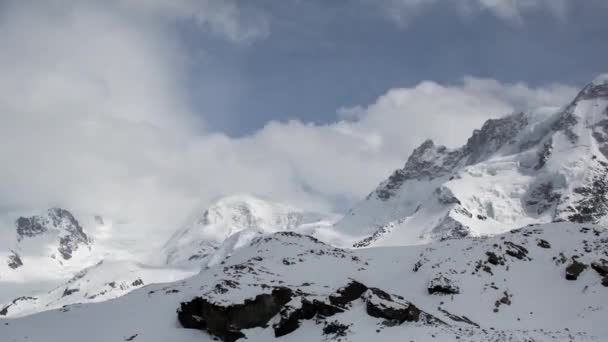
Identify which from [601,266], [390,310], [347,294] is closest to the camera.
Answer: [390,310]

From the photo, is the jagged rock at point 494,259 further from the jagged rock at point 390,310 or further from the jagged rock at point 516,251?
the jagged rock at point 390,310

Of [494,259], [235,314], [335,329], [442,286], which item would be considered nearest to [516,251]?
[494,259]

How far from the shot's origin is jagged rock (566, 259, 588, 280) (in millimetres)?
54594

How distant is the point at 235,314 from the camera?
43656mm

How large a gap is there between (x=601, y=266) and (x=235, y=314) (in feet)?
108

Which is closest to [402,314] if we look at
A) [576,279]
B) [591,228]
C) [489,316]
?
[489,316]

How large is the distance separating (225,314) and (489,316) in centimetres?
2102

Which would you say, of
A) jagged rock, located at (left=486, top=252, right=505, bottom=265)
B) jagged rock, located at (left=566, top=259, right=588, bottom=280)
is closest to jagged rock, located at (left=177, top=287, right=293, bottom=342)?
jagged rock, located at (left=486, top=252, right=505, bottom=265)

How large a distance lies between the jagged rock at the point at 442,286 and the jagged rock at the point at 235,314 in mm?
15241

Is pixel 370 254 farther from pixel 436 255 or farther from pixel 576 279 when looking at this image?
pixel 576 279

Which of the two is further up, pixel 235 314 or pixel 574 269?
pixel 574 269

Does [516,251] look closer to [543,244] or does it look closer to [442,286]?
[543,244]

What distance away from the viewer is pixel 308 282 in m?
51.8

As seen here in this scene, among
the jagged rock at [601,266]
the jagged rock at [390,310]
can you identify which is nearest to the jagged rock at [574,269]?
the jagged rock at [601,266]
